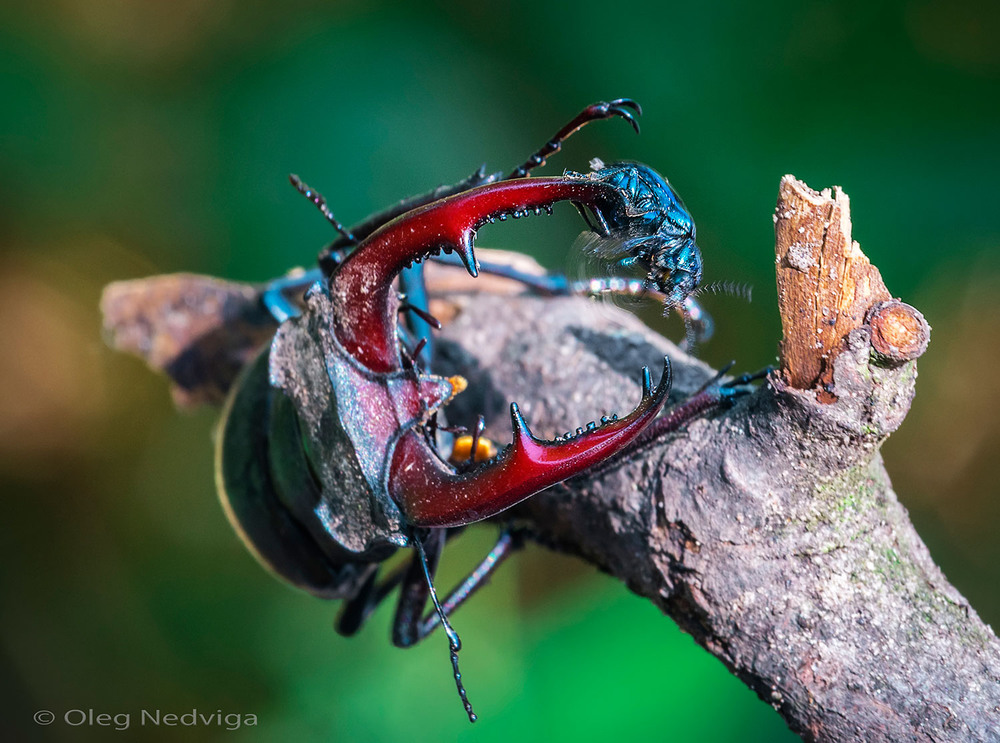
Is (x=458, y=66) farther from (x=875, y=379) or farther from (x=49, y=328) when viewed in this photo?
(x=875, y=379)

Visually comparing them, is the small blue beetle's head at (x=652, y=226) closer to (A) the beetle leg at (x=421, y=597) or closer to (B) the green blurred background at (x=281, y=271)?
(A) the beetle leg at (x=421, y=597)

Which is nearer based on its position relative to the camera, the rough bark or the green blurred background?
the rough bark

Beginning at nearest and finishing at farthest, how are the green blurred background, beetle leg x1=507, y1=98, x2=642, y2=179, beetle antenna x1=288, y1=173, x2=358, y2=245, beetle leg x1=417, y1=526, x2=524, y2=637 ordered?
beetle leg x1=507, y1=98, x2=642, y2=179 → beetle antenna x1=288, y1=173, x2=358, y2=245 → beetle leg x1=417, y1=526, x2=524, y2=637 → the green blurred background

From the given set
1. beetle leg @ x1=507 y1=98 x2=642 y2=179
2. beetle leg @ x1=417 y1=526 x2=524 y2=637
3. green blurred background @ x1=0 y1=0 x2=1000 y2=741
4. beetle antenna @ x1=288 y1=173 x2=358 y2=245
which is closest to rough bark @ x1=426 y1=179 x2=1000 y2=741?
beetle leg @ x1=507 y1=98 x2=642 y2=179

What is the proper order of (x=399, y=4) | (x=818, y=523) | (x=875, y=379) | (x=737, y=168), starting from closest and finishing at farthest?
1. (x=875, y=379)
2. (x=818, y=523)
3. (x=737, y=168)
4. (x=399, y=4)

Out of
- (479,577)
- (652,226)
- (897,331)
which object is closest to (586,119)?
(652,226)

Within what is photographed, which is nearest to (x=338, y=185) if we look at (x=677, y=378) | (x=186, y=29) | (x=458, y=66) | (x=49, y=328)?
(x=458, y=66)

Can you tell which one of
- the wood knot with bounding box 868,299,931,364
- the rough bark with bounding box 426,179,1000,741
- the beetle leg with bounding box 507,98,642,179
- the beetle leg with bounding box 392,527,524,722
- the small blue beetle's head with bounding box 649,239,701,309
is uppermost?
the beetle leg with bounding box 507,98,642,179

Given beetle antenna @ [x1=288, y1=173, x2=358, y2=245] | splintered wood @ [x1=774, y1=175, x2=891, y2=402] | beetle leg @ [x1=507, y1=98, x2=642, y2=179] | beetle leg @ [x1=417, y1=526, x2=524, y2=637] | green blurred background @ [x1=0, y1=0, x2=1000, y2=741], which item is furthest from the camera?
green blurred background @ [x1=0, y1=0, x2=1000, y2=741]

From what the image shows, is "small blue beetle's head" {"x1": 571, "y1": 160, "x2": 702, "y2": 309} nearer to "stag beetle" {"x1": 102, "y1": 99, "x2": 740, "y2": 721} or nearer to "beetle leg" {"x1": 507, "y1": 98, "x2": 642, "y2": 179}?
"stag beetle" {"x1": 102, "y1": 99, "x2": 740, "y2": 721}
